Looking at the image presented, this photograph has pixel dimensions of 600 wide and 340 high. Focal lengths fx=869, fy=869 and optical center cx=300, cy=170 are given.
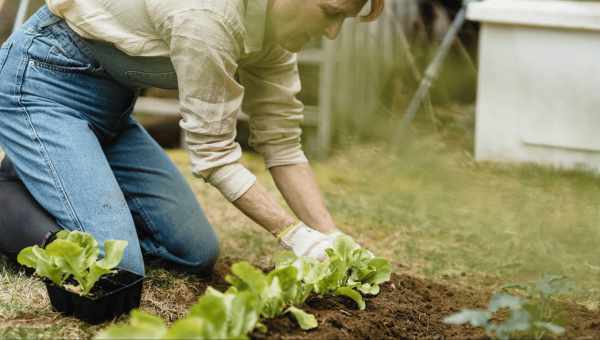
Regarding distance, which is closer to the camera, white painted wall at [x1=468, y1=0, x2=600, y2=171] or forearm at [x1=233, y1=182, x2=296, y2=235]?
forearm at [x1=233, y1=182, x2=296, y2=235]

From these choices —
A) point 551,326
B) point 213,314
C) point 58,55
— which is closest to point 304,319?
point 213,314

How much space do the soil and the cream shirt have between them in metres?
0.46

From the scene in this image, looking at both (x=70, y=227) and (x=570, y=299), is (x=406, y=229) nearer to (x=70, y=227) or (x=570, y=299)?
(x=570, y=299)

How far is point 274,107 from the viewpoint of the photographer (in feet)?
9.60

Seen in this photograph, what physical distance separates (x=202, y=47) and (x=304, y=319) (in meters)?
0.79

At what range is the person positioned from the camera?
245 cm

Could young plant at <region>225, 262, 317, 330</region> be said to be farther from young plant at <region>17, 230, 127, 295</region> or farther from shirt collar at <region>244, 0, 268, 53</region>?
shirt collar at <region>244, 0, 268, 53</region>

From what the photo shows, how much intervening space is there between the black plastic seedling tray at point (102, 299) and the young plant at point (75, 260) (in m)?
0.03

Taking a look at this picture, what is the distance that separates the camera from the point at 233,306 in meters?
2.04

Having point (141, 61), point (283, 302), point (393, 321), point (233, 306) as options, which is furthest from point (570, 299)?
point (141, 61)

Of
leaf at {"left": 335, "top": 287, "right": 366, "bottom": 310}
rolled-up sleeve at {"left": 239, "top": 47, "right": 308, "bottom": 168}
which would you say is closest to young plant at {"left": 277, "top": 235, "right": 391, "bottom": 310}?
leaf at {"left": 335, "top": 287, "right": 366, "bottom": 310}

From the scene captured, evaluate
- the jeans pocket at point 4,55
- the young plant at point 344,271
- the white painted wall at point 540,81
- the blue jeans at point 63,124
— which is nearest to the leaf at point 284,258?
the young plant at point 344,271

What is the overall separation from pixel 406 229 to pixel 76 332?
1909 millimetres

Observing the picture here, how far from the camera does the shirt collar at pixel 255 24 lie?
8.06 feet
